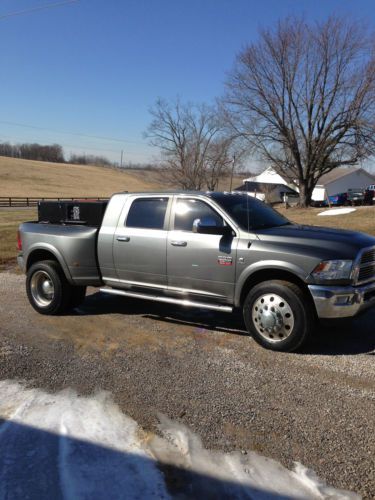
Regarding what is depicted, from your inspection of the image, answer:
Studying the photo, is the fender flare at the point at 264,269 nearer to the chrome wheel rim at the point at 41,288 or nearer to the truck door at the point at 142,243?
the truck door at the point at 142,243

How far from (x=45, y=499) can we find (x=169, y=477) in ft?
2.48

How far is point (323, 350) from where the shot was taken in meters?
4.89

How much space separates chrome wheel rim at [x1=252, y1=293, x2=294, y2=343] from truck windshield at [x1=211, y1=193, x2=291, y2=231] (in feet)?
3.00

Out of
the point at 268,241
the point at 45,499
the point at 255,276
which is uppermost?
the point at 268,241

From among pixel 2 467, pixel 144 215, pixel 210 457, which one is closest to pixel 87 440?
pixel 2 467

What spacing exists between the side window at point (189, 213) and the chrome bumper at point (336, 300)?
1559 mm

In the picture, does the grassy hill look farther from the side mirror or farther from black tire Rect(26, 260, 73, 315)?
the side mirror

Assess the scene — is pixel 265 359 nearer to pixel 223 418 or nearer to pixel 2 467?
pixel 223 418

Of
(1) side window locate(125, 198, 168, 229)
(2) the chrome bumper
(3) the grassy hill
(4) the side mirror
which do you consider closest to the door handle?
(4) the side mirror

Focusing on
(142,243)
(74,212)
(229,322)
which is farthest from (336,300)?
(74,212)

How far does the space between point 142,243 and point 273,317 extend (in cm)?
201

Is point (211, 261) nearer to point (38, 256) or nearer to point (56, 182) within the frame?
point (38, 256)

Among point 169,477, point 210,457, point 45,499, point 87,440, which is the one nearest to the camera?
point 45,499

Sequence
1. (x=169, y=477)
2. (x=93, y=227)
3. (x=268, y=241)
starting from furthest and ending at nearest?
(x=93, y=227), (x=268, y=241), (x=169, y=477)
